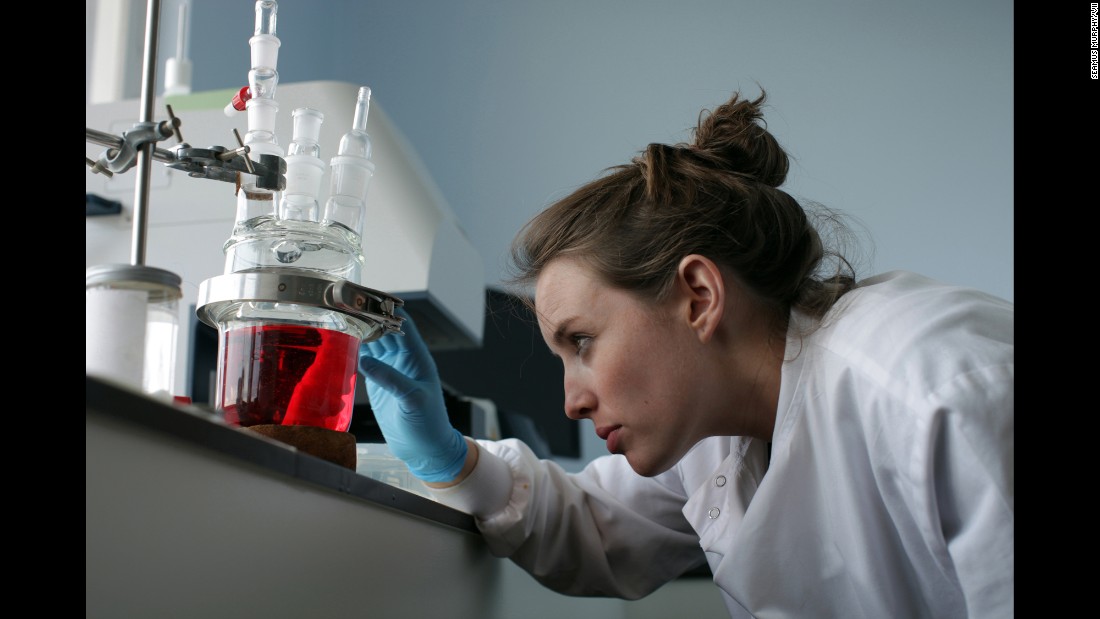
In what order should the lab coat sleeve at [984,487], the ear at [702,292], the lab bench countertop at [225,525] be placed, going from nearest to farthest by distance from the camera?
1. the lab bench countertop at [225,525]
2. the lab coat sleeve at [984,487]
3. the ear at [702,292]

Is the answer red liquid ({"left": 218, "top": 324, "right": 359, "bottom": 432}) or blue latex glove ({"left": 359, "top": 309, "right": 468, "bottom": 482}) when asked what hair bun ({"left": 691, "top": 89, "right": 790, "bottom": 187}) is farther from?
red liquid ({"left": 218, "top": 324, "right": 359, "bottom": 432})

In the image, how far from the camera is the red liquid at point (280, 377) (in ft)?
2.36

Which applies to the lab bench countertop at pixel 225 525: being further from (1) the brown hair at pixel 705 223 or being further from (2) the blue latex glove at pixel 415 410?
(1) the brown hair at pixel 705 223

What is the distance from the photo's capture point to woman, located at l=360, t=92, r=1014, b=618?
773 millimetres

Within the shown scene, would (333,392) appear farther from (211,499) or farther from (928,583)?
(928,583)

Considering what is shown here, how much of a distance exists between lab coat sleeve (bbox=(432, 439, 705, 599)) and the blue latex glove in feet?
0.11

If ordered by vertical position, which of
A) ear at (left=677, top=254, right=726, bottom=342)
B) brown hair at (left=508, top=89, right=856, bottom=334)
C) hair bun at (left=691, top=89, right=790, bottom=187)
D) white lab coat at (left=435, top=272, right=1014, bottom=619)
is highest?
hair bun at (left=691, top=89, right=790, bottom=187)

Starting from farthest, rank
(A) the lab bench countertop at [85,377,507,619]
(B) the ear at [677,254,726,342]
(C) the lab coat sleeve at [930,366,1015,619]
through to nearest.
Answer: (B) the ear at [677,254,726,342], (C) the lab coat sleeve at [930,366,1015,619], (A) the lab bench countertop at [85,377,507,619]

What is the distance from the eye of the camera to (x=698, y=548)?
125 centimetres

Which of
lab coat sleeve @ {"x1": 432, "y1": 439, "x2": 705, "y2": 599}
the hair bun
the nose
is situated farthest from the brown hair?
lab coat sleeve @ {"x1": 432, "y1": 439, "x2": 705, "y2": 599}

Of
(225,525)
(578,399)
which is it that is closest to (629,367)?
(578,399)

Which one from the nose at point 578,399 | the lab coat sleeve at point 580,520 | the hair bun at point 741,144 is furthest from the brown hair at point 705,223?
the lab coat sleeve at point 580,520
